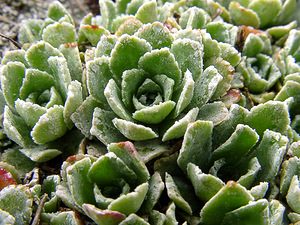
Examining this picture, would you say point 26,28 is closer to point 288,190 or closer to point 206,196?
point 206,196

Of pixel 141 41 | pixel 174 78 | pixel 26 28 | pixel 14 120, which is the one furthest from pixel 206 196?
pixel 26 28

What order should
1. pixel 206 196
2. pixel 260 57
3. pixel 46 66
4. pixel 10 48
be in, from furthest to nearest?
pixel 10 48 < pixel 260 57 < pixel 46 66 < pixel 206 196

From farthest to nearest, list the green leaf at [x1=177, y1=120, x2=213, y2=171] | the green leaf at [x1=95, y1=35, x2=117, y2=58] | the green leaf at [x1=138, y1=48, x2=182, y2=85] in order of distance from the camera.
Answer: the green leaf at [x1=95, y1=35, x2=117, y2=58] < the green leaf at [x1=138, y1=48, x2=182, y2=85] < the green leaf at [x1=177, y1=120, x2=213, y2=171]

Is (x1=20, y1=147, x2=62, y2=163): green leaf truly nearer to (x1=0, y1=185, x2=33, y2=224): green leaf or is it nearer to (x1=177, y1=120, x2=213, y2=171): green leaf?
(x1=0, y1=185, x2=33, y2=224): green leaf

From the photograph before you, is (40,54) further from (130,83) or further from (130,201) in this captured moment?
(130,201)

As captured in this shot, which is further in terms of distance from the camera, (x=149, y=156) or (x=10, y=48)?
(x=10, y=48)

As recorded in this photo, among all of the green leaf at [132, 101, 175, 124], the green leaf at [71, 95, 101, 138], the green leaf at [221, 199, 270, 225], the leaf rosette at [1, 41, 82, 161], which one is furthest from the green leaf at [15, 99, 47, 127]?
the green leaf at [221, 199, 270, 225]

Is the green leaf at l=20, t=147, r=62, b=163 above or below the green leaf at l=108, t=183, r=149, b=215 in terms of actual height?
below

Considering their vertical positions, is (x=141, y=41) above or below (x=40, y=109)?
above
